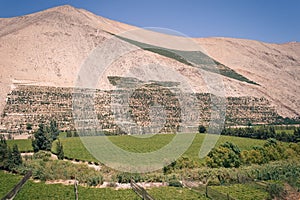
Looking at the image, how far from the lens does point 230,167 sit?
105 feet

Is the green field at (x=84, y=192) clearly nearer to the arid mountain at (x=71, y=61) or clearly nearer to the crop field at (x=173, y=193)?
the crop field at (x=173, y=193)

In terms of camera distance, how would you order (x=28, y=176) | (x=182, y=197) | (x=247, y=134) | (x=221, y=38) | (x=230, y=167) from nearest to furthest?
1. (x=182, y=197)
2. (x=28, y=176)
3. (x=230, y=167)
4. (x=247, y=134)
5. (x=221, y=38)

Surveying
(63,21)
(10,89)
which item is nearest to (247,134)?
(10,89)

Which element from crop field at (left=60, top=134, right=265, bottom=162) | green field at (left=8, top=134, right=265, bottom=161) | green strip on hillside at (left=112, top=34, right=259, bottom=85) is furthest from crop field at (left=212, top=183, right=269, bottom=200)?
green strip on hillside at (left=112, top=34, right=259, bottom=85)

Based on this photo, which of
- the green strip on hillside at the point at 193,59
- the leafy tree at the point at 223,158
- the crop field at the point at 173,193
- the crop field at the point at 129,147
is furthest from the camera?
the green strip on hillside at the point at 193,59

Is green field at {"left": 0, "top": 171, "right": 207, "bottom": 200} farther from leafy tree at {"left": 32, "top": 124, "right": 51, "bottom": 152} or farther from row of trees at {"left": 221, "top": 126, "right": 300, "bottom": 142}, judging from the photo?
row of trees at {"left": 221, "top": 126, "right": 300, "bottom": 142}

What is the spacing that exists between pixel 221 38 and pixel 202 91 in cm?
8738

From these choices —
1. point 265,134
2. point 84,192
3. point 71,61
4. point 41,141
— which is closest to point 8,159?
point 41,141

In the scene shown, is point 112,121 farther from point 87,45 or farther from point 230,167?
point 87,45

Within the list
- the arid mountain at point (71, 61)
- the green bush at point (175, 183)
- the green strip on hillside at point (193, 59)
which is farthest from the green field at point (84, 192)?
the green strip on hillside at point (193, 59)

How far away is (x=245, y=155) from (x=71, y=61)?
7205cm

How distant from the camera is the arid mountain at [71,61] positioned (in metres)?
86.4

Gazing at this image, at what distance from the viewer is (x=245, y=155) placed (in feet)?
112

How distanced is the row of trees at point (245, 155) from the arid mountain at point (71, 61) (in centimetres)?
4765
